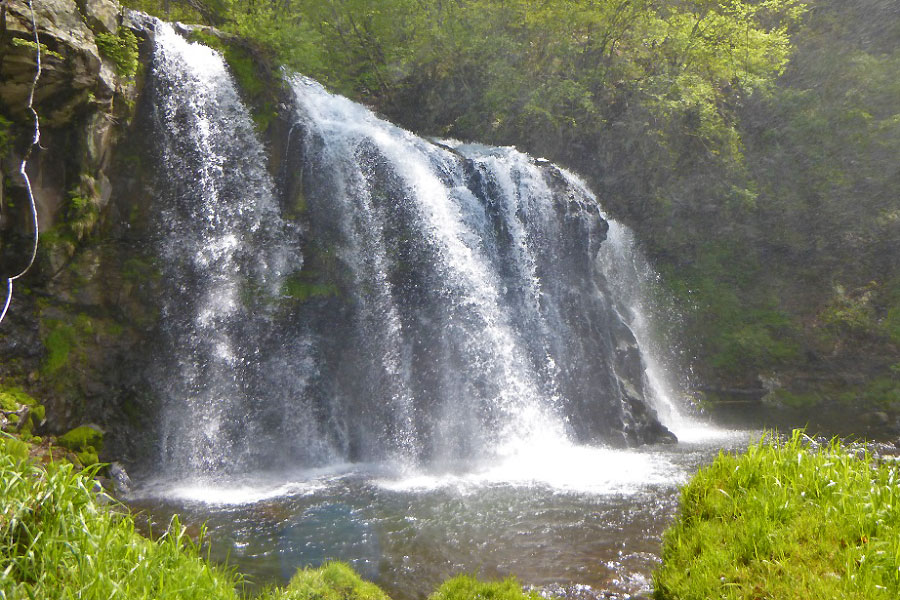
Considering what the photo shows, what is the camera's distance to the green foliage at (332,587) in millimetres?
4879

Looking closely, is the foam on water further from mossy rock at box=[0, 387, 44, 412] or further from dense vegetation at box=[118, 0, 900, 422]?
dense vegetation at box=[118, 0, 900, 422]

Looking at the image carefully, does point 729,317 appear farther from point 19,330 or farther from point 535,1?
point 19,330

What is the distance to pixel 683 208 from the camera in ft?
60.3

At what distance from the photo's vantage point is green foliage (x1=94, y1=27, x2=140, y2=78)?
10562 mm

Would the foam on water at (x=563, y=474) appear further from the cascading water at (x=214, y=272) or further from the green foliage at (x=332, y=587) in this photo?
the green foliage at (x=332, y=587)

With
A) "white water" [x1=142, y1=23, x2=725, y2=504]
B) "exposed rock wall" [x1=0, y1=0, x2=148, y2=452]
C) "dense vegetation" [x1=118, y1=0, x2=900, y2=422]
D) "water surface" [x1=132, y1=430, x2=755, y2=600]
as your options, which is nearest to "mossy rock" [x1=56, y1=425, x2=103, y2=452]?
"exposed rock wall" [x1=0, y1=0, x2=148, y2=452]

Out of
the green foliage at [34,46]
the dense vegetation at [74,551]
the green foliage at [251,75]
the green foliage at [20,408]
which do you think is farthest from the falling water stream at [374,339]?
the dense vegetation at [74,551]

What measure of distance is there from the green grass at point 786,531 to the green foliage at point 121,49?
1203 centimetres

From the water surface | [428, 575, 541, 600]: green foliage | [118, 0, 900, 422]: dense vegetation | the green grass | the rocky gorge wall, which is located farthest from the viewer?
[118, 0, 900, 422]: dense vegetation

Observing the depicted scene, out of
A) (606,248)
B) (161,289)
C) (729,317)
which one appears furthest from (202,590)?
(729,317)

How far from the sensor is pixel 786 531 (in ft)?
11.8

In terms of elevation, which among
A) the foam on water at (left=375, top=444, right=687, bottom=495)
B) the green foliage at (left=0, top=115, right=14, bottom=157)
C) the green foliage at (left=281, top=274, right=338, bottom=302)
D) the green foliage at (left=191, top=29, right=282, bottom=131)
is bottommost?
the foam on water at (left=375, top=444, right=687, bottom=495)

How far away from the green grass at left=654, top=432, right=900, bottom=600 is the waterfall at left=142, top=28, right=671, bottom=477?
745 cm

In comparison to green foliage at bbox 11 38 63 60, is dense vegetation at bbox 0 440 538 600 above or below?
below
